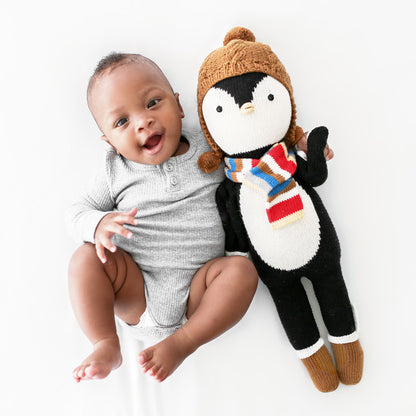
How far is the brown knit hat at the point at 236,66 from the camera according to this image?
0.95m

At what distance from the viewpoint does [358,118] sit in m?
1.15

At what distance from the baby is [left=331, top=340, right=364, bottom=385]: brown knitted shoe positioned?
273 mm

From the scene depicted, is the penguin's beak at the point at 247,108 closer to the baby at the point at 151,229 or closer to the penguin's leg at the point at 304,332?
the baby at the point at 151,229

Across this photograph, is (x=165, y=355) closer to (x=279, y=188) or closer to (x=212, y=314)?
(x=212, y=314)

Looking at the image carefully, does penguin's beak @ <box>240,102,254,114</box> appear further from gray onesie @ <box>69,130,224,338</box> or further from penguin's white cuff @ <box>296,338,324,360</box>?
penguin's white cuff @ <box>296,338,324,360</box>

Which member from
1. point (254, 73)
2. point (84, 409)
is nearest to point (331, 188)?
point (254, 73)

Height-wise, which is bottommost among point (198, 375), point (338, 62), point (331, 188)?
point (198, 375)

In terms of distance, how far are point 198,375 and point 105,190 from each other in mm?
494

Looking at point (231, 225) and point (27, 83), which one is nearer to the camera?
point (231, 225)

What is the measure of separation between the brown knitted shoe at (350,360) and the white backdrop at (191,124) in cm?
4

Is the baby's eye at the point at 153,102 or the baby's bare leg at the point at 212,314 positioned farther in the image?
the baby's eye at the point at 153,102

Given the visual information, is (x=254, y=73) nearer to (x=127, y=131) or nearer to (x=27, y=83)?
(x=127, y=131)

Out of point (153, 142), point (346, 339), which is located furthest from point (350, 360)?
point (153, 142)

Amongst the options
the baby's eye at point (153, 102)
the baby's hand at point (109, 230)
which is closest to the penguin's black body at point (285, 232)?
the baby's eye at point (153, 102)
